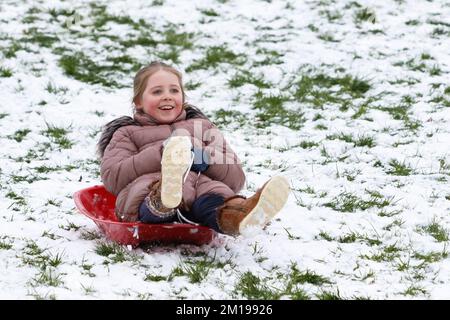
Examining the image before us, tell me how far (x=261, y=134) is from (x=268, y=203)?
9.57ft

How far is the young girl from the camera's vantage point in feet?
11.0

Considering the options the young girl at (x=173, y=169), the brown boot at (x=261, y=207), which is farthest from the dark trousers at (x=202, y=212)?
the brown boot at (x=261, y=207)

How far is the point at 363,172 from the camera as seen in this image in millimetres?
5148

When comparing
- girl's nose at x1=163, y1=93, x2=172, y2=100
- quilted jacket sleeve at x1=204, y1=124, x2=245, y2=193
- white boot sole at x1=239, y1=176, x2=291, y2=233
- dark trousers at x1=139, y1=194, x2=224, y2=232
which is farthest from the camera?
girl's nose at x1=163, y1=93, x2=172, y2=100

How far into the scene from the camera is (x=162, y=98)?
416 cm

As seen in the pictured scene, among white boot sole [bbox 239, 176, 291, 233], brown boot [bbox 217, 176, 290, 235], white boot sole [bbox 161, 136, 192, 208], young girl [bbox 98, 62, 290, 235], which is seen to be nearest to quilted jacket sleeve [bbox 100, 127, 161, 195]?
young girl [bbox 98, 62, 290, 235]

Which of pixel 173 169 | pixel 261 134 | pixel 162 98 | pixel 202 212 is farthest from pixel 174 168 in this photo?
pixel 261 134

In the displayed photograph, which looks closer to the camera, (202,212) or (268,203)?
(268,203)

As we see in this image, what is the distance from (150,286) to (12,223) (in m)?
1.29

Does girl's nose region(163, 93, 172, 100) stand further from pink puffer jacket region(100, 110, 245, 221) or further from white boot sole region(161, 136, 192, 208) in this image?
white boot sole region(161, 136, 192, 208)

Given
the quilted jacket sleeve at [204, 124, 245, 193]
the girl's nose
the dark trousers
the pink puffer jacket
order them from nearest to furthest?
the dark trousers
the pink puffer jacket
the quilted jacket sleeve at [204, 124, 245, 193]
the girl's nose

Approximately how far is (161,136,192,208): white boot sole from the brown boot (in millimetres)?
289

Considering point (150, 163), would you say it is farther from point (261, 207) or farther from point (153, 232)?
point (261, 207)

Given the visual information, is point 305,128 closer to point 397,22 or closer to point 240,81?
point 240,81
